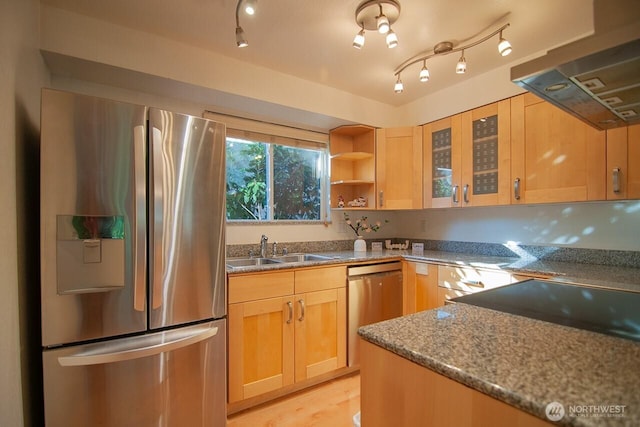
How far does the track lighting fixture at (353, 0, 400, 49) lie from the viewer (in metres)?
1.59

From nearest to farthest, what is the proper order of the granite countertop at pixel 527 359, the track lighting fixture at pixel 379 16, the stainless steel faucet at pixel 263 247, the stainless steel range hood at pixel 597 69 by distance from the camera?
the granite countertop at pixel 527 359 < the stainless steel range hood at pixel 597 69 < the track lighting fixture at pixel 379 16 < the stainless steel faucet at pixel 263 247

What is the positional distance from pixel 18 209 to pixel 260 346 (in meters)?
1.47

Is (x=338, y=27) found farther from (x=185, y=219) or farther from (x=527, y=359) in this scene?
(x=527, y=359)

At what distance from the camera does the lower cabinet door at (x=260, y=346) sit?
1953mm

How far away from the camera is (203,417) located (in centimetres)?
161

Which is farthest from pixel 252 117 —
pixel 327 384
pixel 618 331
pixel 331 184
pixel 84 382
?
pixel 618 331

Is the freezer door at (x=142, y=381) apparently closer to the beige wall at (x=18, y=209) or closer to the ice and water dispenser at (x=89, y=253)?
the beige wall at (x=18, y=209)

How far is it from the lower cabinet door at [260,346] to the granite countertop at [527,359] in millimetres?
1356

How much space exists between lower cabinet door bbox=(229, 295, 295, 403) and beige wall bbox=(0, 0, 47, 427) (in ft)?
3.12

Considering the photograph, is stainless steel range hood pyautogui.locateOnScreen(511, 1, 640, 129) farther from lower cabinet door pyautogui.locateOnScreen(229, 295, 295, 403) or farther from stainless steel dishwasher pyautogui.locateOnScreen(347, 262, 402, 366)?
lower cabinet door pyautogui.locateOnScreen(229, 295, 295, 403)

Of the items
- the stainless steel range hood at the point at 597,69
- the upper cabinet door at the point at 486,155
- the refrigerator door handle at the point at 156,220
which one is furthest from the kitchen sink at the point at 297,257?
the stainless steel range hood at the point at 597,69

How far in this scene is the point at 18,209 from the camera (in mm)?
1303

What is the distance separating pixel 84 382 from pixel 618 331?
1.96m

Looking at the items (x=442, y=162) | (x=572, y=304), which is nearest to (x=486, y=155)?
(x=442, y=162)
